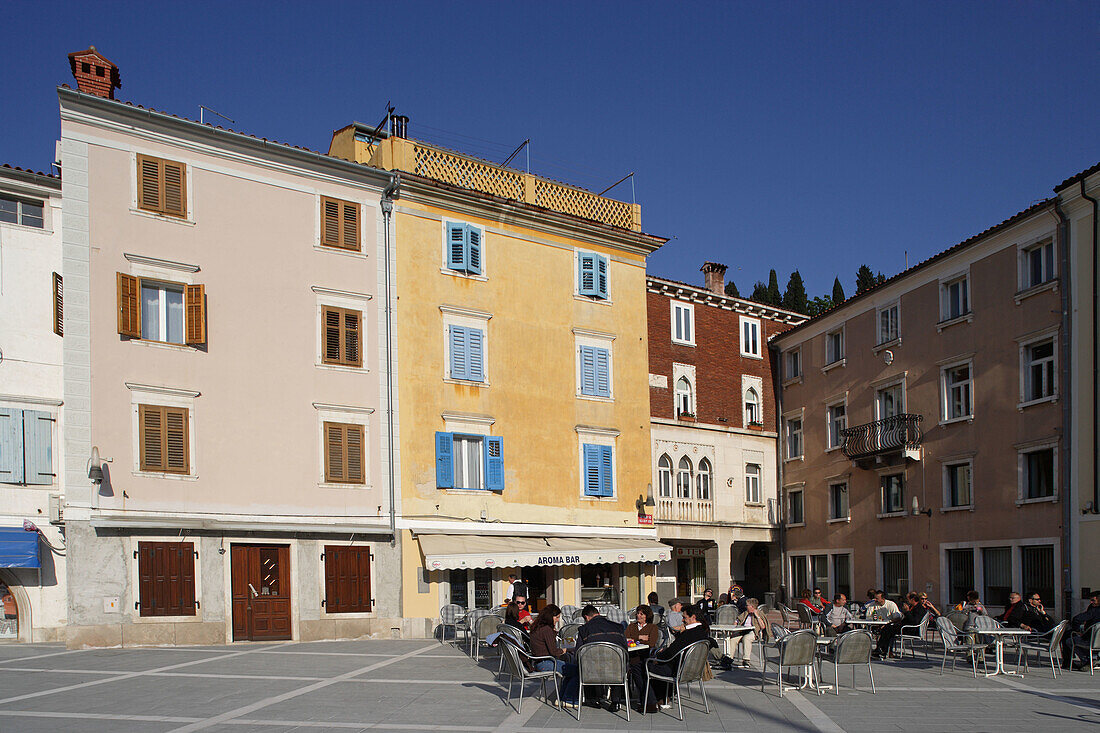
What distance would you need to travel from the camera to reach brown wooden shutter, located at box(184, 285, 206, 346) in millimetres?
24375

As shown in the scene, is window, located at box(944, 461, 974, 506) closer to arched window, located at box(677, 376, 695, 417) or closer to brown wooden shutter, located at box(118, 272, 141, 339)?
arched window, located at box(677, 376, 695, 417)

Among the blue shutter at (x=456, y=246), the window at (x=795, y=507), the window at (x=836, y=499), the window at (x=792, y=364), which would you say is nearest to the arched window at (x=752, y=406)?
the window at (x=792, y=364)

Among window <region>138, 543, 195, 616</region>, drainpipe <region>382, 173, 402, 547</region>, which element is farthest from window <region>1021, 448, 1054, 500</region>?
window <region>138, 543, 195, 616</region>

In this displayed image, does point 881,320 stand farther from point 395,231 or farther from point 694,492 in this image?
point 395,231

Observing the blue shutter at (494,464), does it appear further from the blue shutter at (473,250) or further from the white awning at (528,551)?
the blue shutter at (473,250)

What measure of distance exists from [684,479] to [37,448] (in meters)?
20.6

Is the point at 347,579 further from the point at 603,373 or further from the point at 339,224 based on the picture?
the point at 603,373

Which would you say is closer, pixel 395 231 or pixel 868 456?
pixel 395 231

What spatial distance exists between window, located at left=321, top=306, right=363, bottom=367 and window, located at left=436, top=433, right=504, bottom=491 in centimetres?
340

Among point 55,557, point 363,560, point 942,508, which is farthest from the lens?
point 942,508

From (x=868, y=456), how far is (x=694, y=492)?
6.20m

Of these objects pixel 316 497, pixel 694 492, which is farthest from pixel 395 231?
pixel 694 492

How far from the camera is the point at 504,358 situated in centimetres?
2984

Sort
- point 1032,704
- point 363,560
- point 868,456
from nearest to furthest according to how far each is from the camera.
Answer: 1. point 1032,704
2. point 363,560
3. point 868,456
